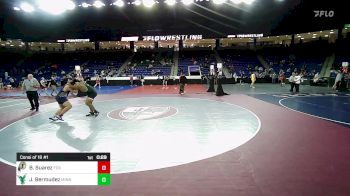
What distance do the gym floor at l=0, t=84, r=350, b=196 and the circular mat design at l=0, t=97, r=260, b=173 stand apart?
3cm

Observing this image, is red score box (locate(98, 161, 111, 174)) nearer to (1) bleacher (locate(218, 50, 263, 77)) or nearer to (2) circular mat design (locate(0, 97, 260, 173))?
(2) circular mat design (locate(0, 97, 260, 173))

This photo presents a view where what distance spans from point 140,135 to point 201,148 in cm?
232

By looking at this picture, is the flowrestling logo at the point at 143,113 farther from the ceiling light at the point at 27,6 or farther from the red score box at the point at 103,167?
the ceiling light at the point at 27,6

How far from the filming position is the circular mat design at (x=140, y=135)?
21.5ft

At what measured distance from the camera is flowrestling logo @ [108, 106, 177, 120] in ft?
37.7

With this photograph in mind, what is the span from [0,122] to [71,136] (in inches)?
193

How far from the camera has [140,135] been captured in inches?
334

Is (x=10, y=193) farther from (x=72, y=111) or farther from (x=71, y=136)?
(x=72, y=111)

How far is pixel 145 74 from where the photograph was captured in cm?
3759

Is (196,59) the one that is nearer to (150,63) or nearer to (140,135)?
(150,63)

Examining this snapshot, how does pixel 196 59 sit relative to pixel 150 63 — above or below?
above

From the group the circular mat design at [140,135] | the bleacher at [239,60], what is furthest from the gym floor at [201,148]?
the bleacher at [239,60]

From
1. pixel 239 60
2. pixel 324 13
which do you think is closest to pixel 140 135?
pixel 239 60

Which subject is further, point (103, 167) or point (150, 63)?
point (150, 63)
